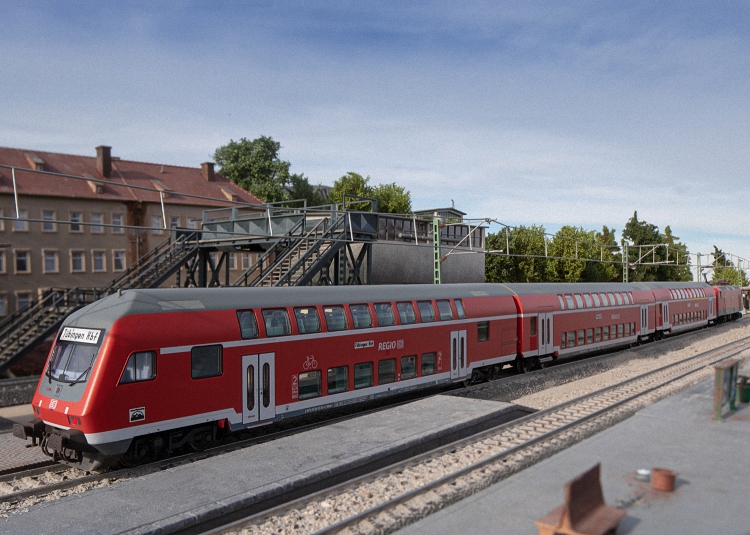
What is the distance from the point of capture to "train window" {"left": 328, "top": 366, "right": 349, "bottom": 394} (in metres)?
15.7

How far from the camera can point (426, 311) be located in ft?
62.0

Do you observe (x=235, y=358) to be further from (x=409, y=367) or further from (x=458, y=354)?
(x=458, y=354)

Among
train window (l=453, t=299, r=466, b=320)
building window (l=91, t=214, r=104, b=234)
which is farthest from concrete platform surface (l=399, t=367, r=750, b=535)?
building window (l=91, t=214, r=104, b=234)

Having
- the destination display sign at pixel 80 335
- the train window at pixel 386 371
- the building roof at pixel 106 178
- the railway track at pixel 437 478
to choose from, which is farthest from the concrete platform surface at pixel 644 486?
the building roof at pixel 106 178

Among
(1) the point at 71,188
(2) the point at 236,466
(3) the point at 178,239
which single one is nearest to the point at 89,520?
(2) the point at 236,466

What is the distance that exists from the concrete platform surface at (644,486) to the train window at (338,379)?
6397 mm

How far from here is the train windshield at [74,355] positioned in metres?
11.9

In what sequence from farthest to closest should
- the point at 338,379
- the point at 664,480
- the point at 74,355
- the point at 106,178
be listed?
1. the point at 106,178
2. the point at 338,379
3. the point at 74,355
4. the point at 664,480

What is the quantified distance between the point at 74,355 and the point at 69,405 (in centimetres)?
111

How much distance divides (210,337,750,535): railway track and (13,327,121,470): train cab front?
13.7 ft

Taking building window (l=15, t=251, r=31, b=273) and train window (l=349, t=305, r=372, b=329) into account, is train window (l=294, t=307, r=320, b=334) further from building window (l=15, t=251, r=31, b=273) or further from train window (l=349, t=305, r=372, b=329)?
building window (l=15, t=251, r=31, b=273)

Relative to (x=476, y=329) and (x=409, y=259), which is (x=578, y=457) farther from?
(x=409, y=259)

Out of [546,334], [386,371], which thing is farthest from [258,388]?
[546,334]

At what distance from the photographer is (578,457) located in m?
10.9
